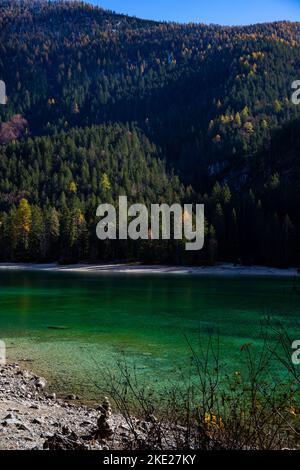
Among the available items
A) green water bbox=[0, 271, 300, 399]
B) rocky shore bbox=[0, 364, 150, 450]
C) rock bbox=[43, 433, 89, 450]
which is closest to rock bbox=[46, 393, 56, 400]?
rocky shore bbox=[0, 364, 150, 450]

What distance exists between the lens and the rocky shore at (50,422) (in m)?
8.90

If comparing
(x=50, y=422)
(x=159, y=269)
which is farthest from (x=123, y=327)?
(x=159, y=269)

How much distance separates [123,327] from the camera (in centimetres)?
2681

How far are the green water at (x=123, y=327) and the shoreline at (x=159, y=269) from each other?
33795 mm

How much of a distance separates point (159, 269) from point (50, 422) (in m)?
75.7

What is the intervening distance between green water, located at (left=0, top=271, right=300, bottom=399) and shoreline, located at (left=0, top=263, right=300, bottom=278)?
111 feet

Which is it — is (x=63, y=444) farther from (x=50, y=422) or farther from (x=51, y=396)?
(x=51, y=396)

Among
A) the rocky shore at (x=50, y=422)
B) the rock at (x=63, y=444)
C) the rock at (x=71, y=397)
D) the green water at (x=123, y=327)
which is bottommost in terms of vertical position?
the green water at (x=123, y=327)

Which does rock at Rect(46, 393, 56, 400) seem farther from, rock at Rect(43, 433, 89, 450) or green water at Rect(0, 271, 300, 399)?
rock at Rect(43, 433, 89, 450)

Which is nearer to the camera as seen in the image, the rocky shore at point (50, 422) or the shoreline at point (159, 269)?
the rocky shore at point (50, 422)

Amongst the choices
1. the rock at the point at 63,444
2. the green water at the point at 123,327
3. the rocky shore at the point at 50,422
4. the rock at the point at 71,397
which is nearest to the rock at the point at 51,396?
the rocky shore at the point at 50,422

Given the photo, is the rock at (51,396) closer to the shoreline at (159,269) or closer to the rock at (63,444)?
the rock at (63,444)
